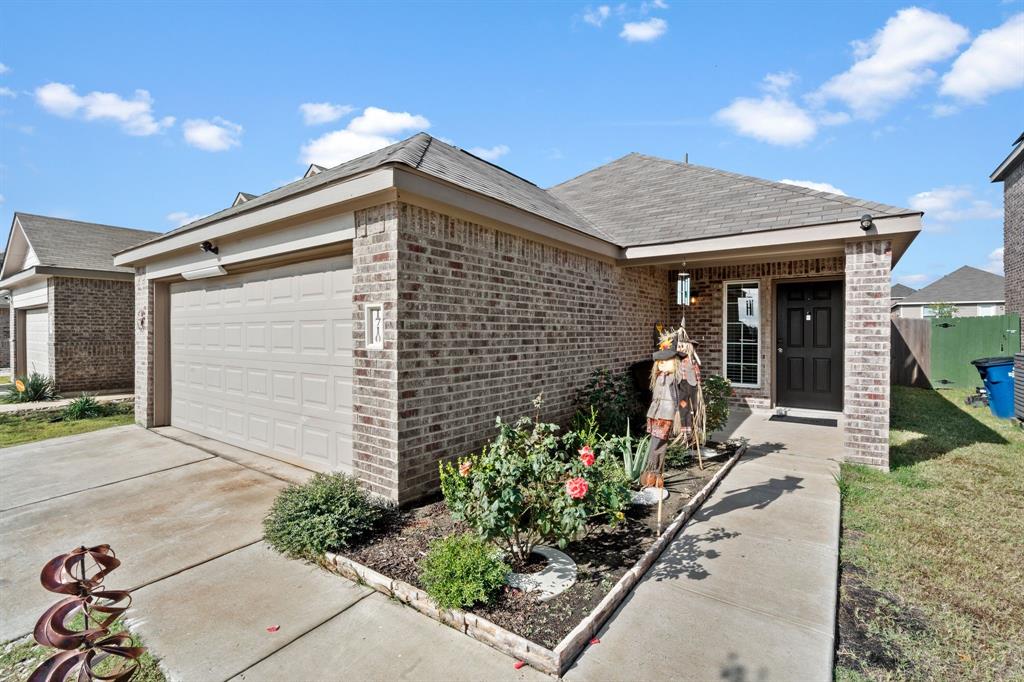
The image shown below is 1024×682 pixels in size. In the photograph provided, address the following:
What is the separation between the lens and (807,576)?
3072 millimetres

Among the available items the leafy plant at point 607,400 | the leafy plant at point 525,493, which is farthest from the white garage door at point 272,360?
the leafy plant at point 607,400

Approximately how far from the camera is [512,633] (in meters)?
2.39

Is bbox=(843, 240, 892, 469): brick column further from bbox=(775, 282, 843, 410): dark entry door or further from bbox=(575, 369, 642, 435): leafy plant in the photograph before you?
bbox=(775, 282, 843, 410): dark entry door

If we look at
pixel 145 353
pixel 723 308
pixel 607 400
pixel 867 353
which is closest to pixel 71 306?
pixel 145 353

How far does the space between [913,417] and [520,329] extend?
307 inches

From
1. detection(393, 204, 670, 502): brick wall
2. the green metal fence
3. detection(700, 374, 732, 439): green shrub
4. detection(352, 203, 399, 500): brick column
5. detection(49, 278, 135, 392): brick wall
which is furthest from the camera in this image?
the green metal fence

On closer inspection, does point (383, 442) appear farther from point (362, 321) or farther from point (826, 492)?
point (826, 492)

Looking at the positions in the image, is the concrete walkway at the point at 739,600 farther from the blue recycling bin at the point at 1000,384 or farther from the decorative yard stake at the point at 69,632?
the blue recycling bin at the point at 1000,384

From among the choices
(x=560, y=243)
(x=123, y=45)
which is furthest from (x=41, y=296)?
(x=560, y=243)

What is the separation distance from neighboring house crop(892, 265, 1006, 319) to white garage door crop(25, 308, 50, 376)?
36382 millimetres

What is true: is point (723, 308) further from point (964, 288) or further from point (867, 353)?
point (964, 288)

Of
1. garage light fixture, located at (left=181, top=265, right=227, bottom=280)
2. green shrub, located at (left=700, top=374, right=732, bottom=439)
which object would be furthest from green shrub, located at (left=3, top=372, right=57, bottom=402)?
green shrub, located at (left=700, top=374, right=732, bottom=439)

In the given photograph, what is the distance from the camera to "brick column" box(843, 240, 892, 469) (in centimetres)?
518

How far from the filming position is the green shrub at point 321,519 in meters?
3.37
